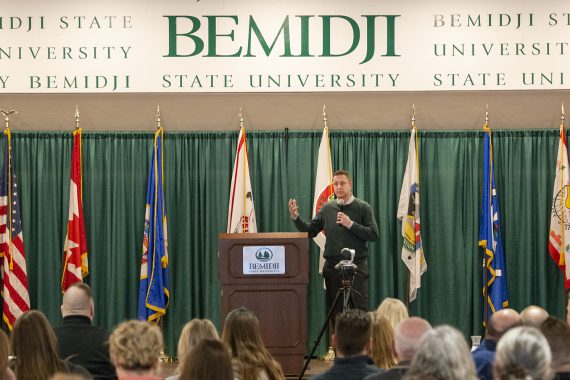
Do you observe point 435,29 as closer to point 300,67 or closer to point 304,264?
point 300,67

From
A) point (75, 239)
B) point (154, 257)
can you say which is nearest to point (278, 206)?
point (154, 257)

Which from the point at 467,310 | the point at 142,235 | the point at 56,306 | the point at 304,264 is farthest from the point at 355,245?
the point at 56,306

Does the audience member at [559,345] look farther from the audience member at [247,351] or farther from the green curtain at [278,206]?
the green curtain at [278,206]

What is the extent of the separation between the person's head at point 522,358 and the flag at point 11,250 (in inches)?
290

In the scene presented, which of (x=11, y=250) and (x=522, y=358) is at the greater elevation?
(x=11, y=250)

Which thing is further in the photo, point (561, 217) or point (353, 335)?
point (561, 217)

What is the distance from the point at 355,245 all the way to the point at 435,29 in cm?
279

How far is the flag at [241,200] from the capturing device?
9.72 m

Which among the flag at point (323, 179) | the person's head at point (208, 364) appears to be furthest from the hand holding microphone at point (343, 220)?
the person's head at point (208, 364)

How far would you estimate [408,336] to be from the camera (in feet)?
13.1

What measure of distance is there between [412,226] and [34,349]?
6.02 metres

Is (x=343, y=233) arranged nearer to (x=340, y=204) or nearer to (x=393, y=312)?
(x=340, y=204)

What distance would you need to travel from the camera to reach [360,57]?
388 inches

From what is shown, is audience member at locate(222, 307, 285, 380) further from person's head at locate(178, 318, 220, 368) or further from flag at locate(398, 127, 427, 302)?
flag at locate(398, 127, 427, 302)
